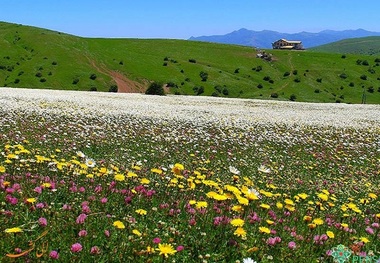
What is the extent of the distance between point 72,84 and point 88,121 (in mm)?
88795

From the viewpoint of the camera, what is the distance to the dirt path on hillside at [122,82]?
4257 inches

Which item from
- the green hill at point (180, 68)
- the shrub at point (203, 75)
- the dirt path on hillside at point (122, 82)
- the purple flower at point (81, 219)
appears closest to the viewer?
the purple flower at point (81, 219)

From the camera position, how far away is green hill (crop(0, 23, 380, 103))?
111 meters

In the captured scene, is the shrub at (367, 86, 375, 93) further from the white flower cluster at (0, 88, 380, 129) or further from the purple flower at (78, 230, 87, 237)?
the purple flower at (78, 230, 87, 237)

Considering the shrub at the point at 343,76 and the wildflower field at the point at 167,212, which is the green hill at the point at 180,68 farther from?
the wildflower field at the point at 167,212

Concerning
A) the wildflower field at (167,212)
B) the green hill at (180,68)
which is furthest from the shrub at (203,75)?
the wildflower field at (167,212)

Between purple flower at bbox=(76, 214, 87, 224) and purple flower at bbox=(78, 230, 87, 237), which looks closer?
purple flower at bbox=(78, 230, 87, 237)

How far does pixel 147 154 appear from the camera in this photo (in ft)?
43.1

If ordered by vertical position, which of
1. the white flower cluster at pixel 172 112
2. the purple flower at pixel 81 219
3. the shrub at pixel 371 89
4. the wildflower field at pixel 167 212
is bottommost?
the shrub at pixel 371 89

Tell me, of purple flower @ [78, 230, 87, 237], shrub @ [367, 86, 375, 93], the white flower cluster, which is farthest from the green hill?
purple flower @ [78, 230, 87, 237]

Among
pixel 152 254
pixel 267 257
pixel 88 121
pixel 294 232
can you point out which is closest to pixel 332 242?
pixel 294 232

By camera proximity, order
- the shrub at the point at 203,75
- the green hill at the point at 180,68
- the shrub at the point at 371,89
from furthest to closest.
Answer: the shrub at the point at 371,89
the shrub at the point at 203,75
the green hill at the point at 180,68

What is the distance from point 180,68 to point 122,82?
24.9 m
